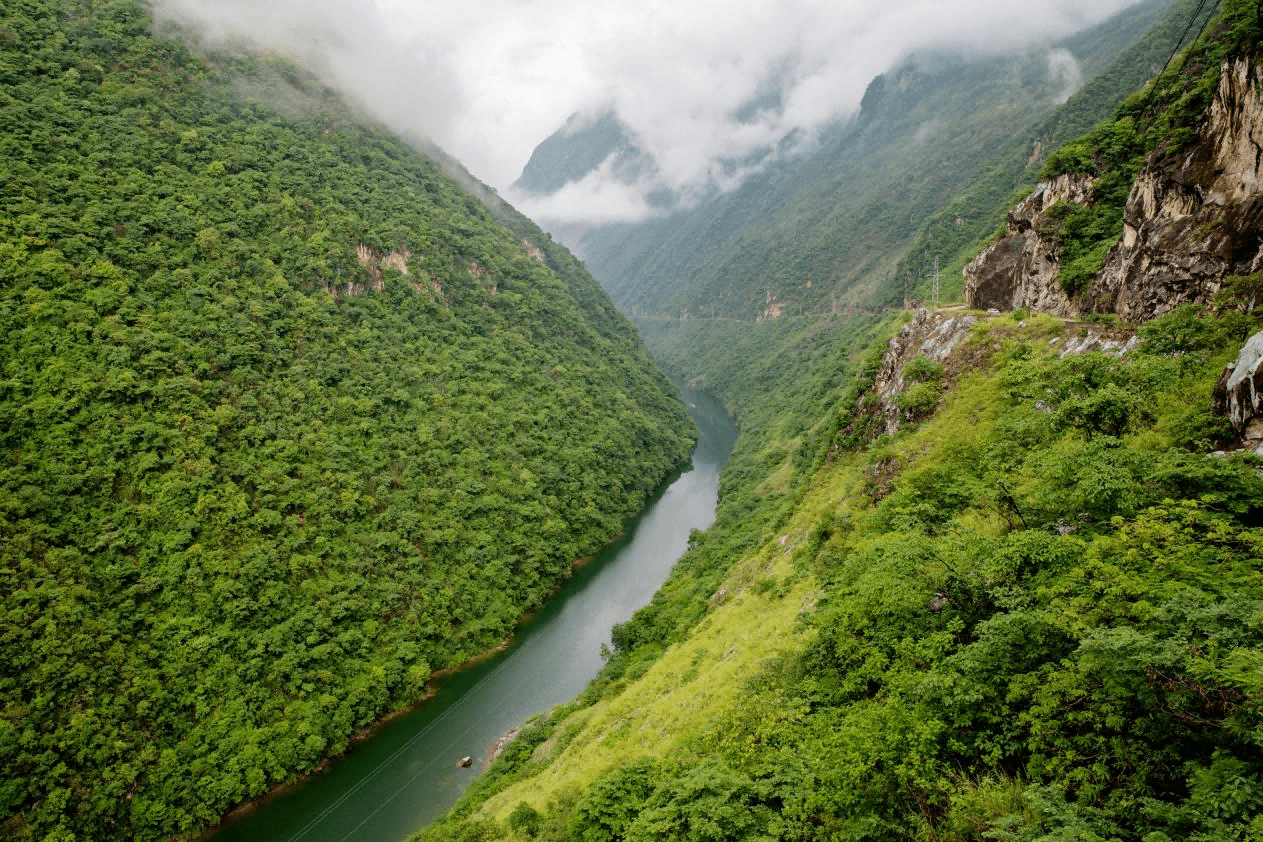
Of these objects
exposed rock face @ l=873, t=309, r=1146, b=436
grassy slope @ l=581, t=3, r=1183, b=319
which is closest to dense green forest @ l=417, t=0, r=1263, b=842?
exposed rock face @ l=873, t=309, r=1146, b=436

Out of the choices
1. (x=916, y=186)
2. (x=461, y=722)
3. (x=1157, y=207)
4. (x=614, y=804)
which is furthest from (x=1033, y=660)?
(x=916, y=186)

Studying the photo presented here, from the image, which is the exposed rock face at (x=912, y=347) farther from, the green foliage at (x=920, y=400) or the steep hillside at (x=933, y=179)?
the steep hillside at (x=933, y=179)

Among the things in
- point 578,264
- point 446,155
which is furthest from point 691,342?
point 446,155

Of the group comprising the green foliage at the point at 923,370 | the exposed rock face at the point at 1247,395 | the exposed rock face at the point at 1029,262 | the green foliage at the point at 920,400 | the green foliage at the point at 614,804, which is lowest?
the green foliage at the point at 614,804

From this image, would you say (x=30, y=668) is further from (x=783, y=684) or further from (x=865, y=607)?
(x=865, y=607)

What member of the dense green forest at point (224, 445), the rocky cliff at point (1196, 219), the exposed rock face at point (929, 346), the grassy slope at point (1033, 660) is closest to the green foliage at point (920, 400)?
the exposed rock face at point (929, 346)

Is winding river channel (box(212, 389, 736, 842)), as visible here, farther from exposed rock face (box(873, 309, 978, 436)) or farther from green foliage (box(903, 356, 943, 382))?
green foliage (box(903, 356, 943, 382))
